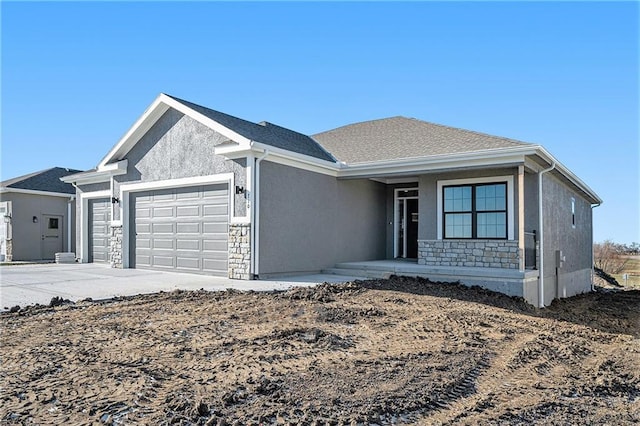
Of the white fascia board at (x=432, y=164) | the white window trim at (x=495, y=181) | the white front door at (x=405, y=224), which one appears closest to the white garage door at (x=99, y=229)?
the white fascia board at (x=432, y=164)

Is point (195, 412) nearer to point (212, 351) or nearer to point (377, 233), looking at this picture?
point (212, 351)

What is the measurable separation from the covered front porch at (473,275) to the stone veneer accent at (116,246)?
24.0 ft

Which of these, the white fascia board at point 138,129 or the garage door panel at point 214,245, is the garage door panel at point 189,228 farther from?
the white fascia board at point 138,129

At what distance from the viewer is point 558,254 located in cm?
1265

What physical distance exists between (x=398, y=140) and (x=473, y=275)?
5.54 m

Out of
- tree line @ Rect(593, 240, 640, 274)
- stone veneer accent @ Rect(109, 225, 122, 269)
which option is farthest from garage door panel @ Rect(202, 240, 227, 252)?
tree line @ Rect(593, 240, 640, 274)

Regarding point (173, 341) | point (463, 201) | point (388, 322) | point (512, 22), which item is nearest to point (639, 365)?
point (388, 322)

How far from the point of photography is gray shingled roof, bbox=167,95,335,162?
1140cm

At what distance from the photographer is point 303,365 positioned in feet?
14.0

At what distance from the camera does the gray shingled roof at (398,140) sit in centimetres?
1167

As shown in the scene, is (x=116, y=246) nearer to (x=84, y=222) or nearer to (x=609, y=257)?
(x=84, y=222)

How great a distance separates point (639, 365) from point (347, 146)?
1082 centimetres

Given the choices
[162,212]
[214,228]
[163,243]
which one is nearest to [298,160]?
[214,228]

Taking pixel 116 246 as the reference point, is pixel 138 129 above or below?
above
